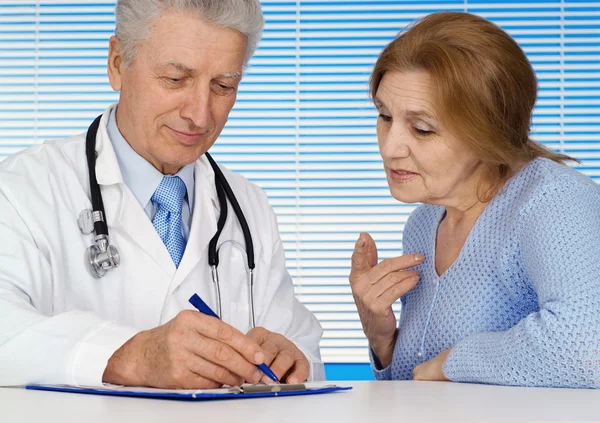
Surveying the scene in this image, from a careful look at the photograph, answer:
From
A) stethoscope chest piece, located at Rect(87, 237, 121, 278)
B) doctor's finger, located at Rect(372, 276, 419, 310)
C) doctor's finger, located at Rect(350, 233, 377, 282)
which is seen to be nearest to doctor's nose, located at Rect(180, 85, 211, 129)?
stethoscope chest piece, located at Rect(87, 237, 121, 278)

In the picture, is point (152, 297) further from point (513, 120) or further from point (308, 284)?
point (308, 284)

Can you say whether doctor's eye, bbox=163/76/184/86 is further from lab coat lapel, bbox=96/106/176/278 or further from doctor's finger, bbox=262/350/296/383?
doctor's finger, bbox=262/350/296/383

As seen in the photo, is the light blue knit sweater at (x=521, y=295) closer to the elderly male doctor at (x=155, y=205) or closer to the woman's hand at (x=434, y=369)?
A: the woman's hand at (x=434, y=369)

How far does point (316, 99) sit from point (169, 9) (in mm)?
2222

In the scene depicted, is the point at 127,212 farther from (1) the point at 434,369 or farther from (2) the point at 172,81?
(1) the point at 434,369

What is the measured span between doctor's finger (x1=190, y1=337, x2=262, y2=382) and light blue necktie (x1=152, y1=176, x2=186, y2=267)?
1.81 feet

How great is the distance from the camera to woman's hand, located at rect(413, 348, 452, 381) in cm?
145

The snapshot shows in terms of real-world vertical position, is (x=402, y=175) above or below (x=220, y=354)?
above

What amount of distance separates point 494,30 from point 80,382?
106 cm

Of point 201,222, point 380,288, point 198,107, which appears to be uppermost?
point 198,107

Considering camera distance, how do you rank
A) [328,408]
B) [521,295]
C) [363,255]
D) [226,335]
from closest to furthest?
1. [328,408]
2. [226,335]
3. [521,295]
4. [363,255]

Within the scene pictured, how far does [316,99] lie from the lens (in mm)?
3865

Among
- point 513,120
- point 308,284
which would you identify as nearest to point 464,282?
point 513,120

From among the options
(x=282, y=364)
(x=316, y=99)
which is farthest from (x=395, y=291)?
(x=316, y=99)
